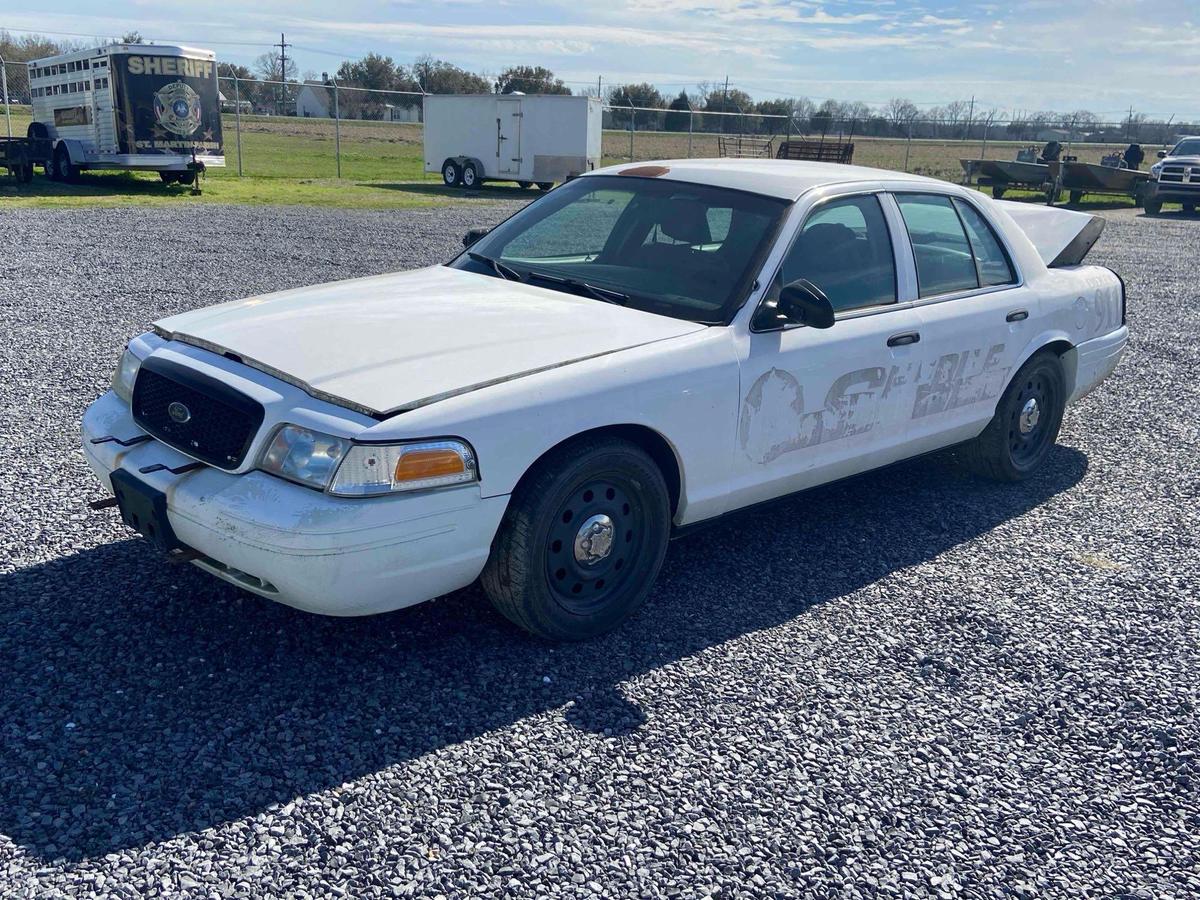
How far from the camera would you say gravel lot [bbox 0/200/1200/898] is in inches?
107

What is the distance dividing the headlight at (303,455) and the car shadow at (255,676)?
0.73 m

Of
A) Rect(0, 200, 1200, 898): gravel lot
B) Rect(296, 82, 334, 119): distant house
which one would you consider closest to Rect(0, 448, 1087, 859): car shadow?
Rect(0, 200, 1200, 898): gravel lot

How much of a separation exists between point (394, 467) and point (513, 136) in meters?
24.1

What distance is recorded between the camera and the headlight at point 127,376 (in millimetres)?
3924

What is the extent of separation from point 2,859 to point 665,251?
3.23m

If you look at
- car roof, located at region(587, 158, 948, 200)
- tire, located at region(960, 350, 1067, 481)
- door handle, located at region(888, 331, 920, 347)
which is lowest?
tire, located at region(960, 350, 1067, 481)

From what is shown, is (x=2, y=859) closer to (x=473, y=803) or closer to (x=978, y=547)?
(x=473, y=803)

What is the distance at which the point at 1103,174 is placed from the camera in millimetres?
26984

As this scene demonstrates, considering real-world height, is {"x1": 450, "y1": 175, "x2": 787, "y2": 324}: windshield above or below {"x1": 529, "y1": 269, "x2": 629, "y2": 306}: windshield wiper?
above

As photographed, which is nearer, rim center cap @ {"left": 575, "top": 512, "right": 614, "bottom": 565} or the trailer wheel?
rim center cap @ {"left": 575, "top": 512, "right": 614, "bottom": 565}

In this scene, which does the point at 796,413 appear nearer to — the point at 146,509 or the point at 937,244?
the point at 937,244

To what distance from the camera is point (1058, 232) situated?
20.3 ft

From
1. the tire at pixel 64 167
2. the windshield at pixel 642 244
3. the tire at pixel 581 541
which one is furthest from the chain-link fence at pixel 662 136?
the tire at pixel 581 541

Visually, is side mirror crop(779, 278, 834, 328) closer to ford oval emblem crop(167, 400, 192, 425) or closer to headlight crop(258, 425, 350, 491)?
headlight crop(258, 425, 350, 491)
